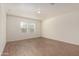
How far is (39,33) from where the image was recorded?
249 cm

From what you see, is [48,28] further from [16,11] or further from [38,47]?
[16,11]

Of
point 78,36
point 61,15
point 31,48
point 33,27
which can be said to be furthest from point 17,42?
point 78,36

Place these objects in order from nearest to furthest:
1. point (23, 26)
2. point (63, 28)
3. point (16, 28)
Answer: point (23, 26), point (16, 28), point (63, 28)

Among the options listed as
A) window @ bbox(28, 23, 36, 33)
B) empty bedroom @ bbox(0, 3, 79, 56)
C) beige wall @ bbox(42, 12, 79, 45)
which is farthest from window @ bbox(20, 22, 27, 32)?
beige wall @ bbox(42, 12, 79, 45)

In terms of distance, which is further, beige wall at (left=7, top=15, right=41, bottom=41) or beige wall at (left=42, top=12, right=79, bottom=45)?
beige wall at (left=42, top=12, right=79, bottom=45)

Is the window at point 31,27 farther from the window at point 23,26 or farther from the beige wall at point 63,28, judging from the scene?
the beige wall at point 63,28

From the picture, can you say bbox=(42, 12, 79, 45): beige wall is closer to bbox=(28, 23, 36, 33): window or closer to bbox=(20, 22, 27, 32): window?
bbox=(28, 23, 36, 33): window

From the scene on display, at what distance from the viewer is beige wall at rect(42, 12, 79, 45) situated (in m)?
3.10

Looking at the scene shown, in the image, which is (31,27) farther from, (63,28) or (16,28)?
(63,28)

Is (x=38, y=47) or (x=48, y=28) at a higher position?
(x=48, y=28)

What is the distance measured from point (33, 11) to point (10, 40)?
92cm

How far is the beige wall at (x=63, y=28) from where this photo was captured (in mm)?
3095

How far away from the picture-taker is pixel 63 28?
3750 millimetres

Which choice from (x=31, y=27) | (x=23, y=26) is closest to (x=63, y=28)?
(x=31, y=27)
